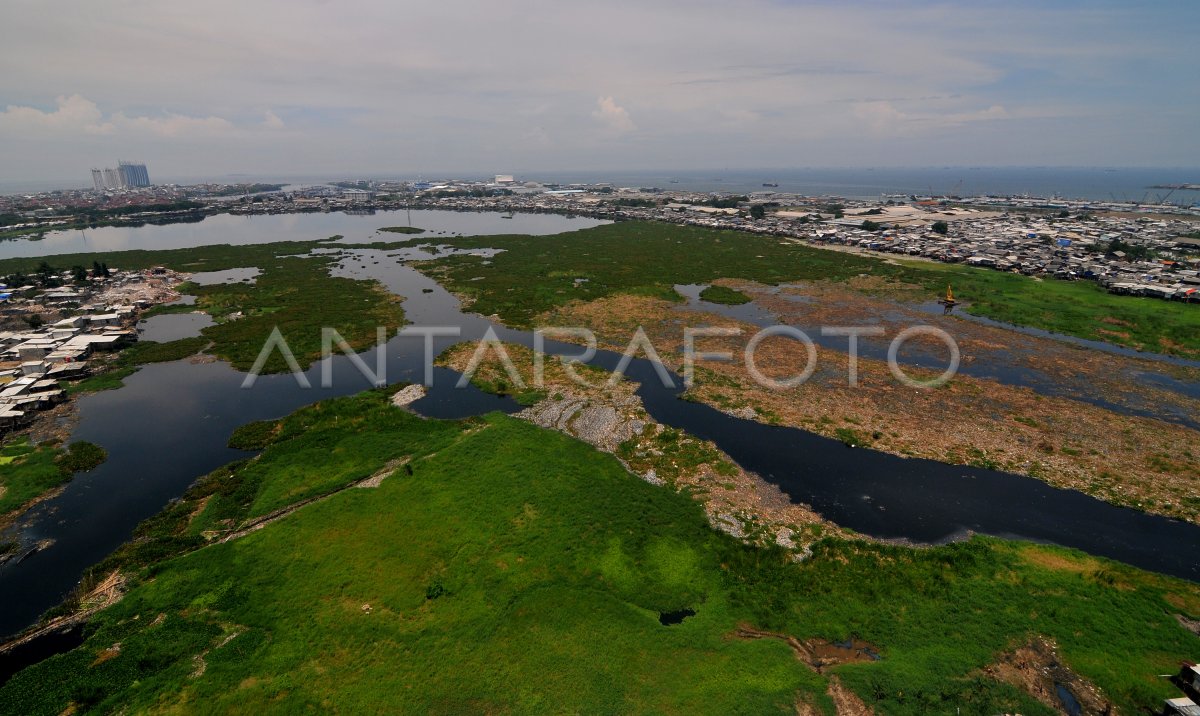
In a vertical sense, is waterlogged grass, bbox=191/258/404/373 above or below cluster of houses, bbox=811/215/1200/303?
below

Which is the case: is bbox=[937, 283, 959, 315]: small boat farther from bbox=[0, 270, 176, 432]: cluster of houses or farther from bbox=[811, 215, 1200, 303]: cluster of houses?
bbox=[0, 270, 176, 432]: cluster of houses

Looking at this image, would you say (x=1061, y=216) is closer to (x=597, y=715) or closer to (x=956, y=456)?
(x=956, y=456)

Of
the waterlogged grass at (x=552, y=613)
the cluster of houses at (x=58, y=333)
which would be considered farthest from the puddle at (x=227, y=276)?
the waterlogged grass at (x=552, y=613)

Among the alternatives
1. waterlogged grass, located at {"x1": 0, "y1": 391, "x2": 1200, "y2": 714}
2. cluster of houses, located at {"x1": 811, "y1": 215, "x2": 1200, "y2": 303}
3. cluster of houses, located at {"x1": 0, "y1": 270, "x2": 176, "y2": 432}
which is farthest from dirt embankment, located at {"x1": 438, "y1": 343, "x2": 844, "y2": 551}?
cluster of houses, located at {"x1": 811, "y1": 215, "x2": 1200, "y2": 303}
